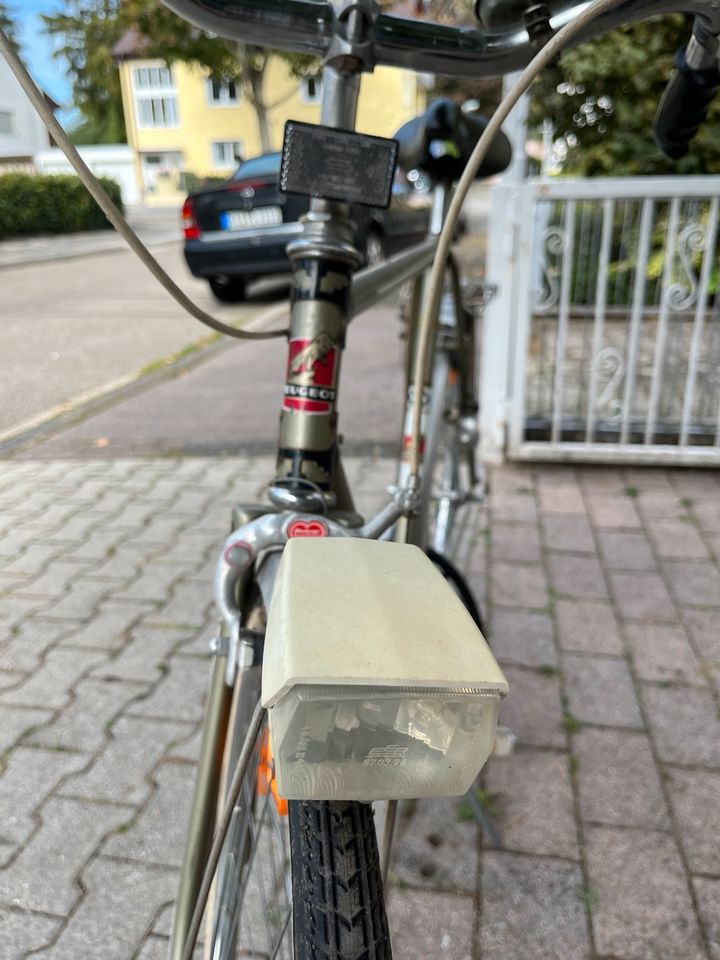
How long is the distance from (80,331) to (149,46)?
12529 millimetres

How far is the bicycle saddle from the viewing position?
2535 millimetres

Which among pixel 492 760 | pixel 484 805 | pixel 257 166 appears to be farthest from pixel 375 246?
pixel 484 805

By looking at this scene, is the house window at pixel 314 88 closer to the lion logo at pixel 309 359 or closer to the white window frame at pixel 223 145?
the lion logo at pixel 309 359

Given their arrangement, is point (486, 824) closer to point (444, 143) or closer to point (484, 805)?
point (484, 805)

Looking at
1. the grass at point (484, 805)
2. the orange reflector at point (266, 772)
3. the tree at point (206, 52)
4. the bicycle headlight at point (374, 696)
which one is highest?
the tree at point (206, 52)

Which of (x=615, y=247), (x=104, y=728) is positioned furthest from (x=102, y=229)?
(x=104, y=728)

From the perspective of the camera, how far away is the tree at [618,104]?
6.26m

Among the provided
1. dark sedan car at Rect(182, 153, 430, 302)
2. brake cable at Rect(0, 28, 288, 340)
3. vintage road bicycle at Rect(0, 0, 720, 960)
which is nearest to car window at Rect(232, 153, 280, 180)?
dark sedan car at Rect(182, 153, 430, 302)

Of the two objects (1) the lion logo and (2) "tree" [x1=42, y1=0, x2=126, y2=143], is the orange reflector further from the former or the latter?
(2) "tree" [x1=42, y1=0, x2=126, y2=143]

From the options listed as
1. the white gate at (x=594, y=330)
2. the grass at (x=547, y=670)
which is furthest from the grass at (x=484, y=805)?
the white gate at (x=594, y=330)

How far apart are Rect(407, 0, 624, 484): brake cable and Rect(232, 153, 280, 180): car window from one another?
7.73m

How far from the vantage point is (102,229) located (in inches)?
851

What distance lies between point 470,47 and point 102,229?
73.1 ft

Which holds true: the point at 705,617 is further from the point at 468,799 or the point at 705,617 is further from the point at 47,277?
the point at 47,277
